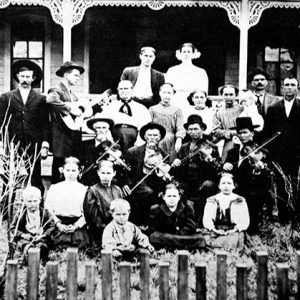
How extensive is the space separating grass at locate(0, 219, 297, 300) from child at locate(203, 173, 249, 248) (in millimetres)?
199

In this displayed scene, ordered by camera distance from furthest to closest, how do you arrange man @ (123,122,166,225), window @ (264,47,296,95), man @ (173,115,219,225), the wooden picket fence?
window @ (264,47,296,95) < man @ (173,115,219,225) < man @ (123,122,166,225) < the wooden picket fence

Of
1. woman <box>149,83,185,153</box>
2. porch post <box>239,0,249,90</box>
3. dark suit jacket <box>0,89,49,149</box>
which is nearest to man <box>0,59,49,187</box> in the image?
dark suit jacket <box>0,89,49,149</box>

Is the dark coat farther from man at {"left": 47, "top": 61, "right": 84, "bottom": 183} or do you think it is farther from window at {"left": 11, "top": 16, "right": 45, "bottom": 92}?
window at {"left": 11, "top": 16, "right": 45, "bottom": 92}

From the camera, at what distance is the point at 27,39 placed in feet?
45.1

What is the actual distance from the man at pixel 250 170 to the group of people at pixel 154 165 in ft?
0.05

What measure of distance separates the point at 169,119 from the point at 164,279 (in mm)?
3662

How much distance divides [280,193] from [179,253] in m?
3.55

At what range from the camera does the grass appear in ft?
24.0

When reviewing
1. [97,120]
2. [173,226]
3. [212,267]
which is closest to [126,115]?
[97,120]

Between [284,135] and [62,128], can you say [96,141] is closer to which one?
[62,128]

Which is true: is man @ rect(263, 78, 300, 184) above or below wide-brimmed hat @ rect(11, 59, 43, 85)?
below

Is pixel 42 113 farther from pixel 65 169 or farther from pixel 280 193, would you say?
pixel 280 193

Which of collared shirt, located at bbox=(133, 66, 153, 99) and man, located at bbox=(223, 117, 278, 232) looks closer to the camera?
man, located at bbox=(223, 117, 278, 232)

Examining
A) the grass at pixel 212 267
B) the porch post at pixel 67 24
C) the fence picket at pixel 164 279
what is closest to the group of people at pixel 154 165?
the grass at pixel 212 267
